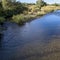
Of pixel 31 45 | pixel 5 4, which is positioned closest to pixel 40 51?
pixel 31 45

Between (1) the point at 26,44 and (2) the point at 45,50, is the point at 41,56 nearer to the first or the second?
(2) the point at 45,50

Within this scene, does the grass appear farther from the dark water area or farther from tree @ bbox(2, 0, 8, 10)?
tree @ bbox(2, 0, 8, 10)

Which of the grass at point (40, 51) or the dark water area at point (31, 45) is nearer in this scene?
the grass at point (40, 51)

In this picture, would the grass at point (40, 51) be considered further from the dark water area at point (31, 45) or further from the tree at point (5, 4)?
the tree at point (5, 4)

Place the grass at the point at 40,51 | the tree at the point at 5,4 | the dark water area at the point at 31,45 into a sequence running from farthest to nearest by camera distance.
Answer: the tree at the point at 5,4
the dark water area at the point at 31,45
the grass at the point at 40,51

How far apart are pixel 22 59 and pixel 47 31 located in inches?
303

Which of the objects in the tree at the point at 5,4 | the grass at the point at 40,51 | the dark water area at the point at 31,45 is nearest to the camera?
the grass at the point at 40,51

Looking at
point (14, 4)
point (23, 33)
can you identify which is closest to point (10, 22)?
point (23, 33)

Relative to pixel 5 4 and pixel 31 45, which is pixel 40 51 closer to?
pixel 31 45

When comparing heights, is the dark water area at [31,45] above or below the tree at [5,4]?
below

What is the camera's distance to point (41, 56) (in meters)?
12.1

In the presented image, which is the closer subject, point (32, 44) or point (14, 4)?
point (32, 44)

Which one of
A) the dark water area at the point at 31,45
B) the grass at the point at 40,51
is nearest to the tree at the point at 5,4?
the dark water area at the point at 31,45

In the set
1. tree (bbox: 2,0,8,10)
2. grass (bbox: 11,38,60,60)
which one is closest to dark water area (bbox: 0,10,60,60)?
grass (bbox: 11,38,60,60)
